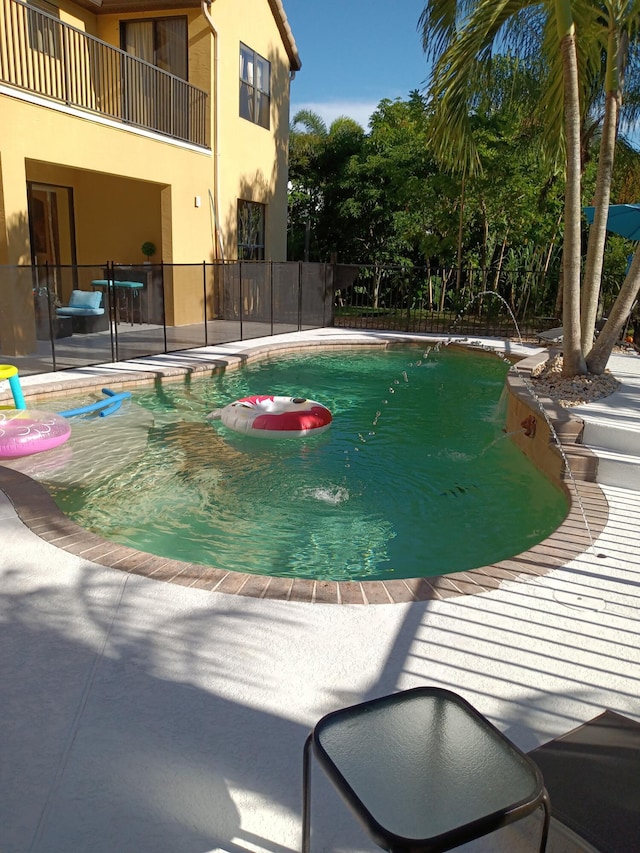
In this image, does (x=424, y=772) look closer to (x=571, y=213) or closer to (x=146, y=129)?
(x=571, y=213)

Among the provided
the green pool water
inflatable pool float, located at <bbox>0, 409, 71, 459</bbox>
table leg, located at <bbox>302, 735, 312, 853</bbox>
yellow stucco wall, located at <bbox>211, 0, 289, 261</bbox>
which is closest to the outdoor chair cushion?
the green pool water

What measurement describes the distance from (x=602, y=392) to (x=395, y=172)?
39.2 feet

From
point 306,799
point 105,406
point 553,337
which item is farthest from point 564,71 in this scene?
point 306,799

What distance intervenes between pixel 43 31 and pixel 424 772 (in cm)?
1359

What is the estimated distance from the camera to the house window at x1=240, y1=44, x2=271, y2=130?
15961 mm

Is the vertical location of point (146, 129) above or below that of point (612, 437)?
above

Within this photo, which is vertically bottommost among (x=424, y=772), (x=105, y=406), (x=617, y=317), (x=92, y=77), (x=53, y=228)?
(x=105, y=406)

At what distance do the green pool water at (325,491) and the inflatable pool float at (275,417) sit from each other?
14cm

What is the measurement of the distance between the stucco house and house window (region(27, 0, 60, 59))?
33mm

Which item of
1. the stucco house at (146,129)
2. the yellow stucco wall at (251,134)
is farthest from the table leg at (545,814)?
the yellow stucco wall at (251,134)

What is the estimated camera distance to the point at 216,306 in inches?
624

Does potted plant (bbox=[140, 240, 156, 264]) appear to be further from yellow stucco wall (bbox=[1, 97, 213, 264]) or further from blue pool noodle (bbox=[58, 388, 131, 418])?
blue pool noodle (bbox=[58, 388, 131, 418])

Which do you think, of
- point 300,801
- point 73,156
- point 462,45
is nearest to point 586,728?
point 300,801

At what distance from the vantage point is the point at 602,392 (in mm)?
7930
